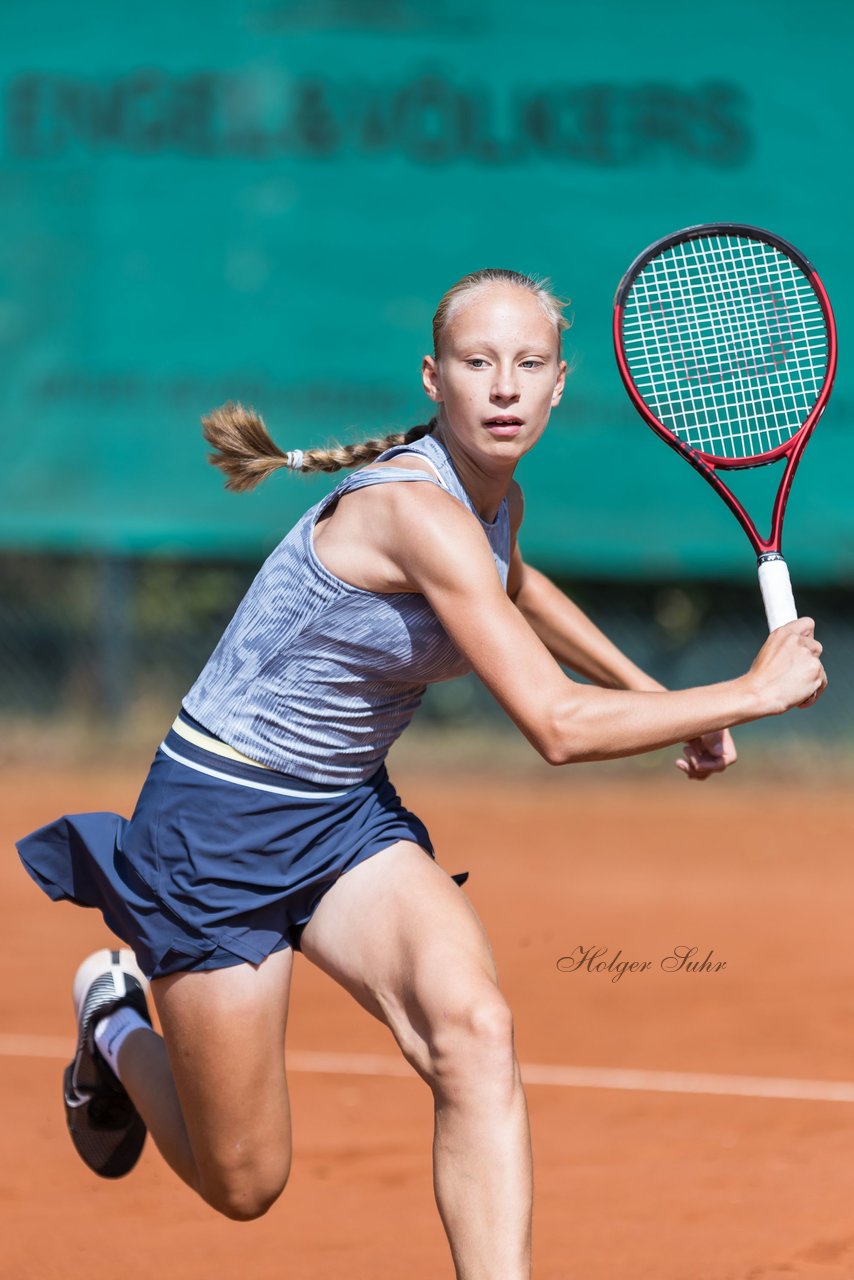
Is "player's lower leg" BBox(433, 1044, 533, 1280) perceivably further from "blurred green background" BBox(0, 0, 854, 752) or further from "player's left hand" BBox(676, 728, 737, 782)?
"blurred green background" BBox(0, 0, 854, 752)

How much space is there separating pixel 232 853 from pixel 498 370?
799 millimetres

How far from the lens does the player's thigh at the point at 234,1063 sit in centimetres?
265

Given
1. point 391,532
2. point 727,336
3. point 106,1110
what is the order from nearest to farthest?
1. point 391,532
2. point 106,1110
3. point 727,336

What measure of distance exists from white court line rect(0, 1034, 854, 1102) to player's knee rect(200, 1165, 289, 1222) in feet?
4.39

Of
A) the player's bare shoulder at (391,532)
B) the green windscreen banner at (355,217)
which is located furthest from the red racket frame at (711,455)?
the green windscreen banner at (355,217)

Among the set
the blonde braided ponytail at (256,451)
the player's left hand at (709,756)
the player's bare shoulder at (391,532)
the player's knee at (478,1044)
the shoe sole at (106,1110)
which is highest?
the blonde braided ponytail at (256,451)

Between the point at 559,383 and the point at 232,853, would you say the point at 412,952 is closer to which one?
the point at 232,853

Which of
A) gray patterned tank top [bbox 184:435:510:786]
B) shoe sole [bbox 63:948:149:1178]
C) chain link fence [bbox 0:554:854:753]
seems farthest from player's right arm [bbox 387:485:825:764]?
chain link fence [bbox 0:554:854:753]

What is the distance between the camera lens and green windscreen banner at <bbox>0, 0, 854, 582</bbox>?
7.62m

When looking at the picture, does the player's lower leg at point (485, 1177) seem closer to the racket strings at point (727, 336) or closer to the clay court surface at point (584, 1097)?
the clay court surface at point (584, 1097)

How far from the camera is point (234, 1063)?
2654mm

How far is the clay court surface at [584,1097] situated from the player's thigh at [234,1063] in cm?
44

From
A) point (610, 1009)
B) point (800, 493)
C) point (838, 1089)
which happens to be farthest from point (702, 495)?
point (838, 1089)

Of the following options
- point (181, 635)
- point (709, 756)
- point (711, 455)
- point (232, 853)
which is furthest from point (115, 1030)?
point (181, 635)
